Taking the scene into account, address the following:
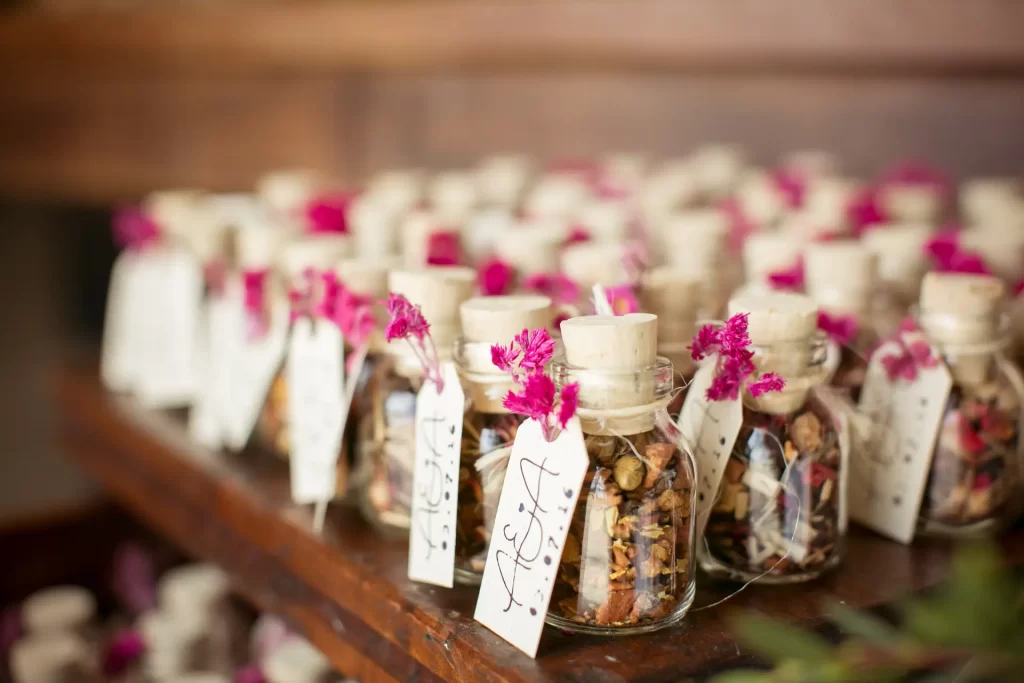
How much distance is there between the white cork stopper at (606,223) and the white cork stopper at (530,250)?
15cm

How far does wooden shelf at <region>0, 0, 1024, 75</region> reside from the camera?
1.52m

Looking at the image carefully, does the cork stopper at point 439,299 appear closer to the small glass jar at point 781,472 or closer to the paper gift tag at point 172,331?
the small glass jar at point 781,472

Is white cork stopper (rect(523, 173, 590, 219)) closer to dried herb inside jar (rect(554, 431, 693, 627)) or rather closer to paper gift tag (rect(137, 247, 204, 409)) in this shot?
paper gift tag (rect(137, 247, 204, 409))

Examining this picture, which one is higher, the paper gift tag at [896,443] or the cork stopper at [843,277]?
the cork stopper at [843,277]

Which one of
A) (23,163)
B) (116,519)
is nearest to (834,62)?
(116,519)

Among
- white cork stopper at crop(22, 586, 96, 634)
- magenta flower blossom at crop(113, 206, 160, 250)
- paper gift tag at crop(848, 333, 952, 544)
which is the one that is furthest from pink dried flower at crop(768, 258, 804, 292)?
white cork stopper at crop(22, 586, 96, 634)

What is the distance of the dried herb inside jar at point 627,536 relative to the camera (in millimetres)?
740

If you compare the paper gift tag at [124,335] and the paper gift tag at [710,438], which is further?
the paper gift tag at [124,335]

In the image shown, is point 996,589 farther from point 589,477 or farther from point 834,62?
point 834,62

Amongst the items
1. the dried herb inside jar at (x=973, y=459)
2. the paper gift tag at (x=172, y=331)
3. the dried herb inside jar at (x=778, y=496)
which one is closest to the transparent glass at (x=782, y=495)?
the dried herb inside jar at (x=778, y=496)

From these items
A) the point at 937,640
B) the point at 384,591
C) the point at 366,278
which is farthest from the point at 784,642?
the point at 366,278

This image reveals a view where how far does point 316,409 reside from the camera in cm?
111

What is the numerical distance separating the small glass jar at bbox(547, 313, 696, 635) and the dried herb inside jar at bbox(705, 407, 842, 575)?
8 centimetres

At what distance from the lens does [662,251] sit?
1.42 m
